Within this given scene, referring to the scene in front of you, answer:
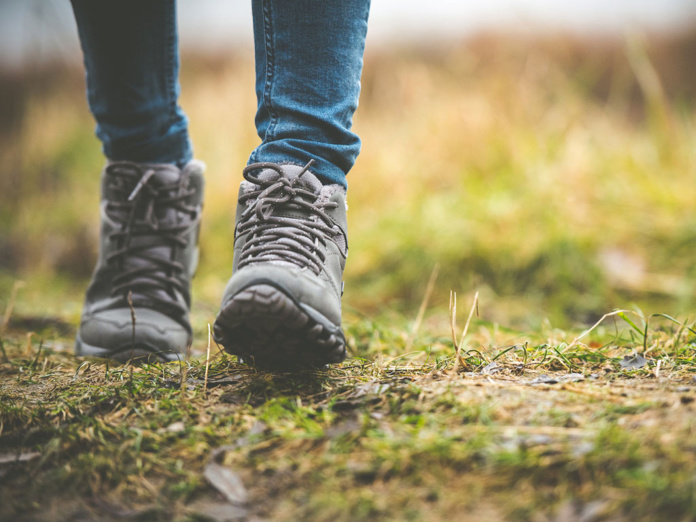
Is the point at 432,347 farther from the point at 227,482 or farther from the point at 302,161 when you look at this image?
the point at 227,482

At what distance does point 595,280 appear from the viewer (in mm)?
2523

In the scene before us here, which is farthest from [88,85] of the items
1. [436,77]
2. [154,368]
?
[436,77]

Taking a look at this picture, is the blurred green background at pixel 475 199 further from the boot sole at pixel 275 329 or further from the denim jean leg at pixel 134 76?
the denim jean leg at pixel 134 76

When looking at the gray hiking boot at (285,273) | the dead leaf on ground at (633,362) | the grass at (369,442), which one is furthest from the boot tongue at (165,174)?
the dead leaf on ground at (633,362)

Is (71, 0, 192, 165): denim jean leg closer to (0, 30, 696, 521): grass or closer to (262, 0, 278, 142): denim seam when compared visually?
(262, 0, 278, 142): denim seam

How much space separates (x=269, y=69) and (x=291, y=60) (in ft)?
0.19

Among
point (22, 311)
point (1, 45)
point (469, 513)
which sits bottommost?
point (22, 311)

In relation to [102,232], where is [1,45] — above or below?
above

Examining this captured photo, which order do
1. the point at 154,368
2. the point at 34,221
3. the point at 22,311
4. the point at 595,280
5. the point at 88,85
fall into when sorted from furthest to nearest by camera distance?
the point at 34,221
the point at 595,280
the point at 22,311
the point at 88,85
the point at 154,368

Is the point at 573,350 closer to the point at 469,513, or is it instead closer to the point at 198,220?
the point at 469,513

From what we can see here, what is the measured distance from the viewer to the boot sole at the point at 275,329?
2.99ft

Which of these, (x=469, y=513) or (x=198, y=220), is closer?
(x=469, y=513)

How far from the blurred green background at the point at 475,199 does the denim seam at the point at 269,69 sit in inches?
28.8

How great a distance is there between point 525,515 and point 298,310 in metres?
0.47
